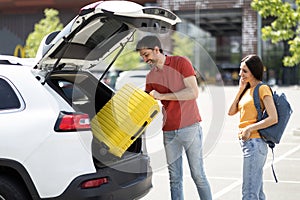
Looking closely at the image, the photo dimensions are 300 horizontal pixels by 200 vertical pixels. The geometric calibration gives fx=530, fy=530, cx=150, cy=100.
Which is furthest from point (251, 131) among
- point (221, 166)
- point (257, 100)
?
point (221, 166)

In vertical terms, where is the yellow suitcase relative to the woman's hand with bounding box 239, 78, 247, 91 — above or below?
below

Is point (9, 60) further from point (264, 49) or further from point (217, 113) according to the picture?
point (264, 49)

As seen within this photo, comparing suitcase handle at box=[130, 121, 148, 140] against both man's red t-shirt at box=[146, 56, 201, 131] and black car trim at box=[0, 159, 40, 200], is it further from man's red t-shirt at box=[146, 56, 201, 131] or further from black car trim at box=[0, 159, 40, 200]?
black car trim at box=[0, 159, 40, 200]

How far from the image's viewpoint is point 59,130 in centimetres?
431

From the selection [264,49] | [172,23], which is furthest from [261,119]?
[264,49]

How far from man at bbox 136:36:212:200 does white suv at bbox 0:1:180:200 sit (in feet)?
1.12

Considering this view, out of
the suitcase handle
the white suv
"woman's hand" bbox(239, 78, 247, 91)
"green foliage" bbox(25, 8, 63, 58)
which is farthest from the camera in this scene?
"green foliage" bbox(25, 8, 63, 58)

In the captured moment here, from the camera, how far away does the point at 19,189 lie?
172 inches

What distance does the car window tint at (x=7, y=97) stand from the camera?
4.46 metres

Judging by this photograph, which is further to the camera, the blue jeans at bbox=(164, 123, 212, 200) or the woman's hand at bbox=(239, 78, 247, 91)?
the blue jeans at bbox=(164, 123, 212, 200)

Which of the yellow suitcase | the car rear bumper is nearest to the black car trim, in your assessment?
the car rear bumper

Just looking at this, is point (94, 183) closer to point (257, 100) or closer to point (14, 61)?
point (14, 61)

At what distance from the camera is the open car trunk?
4586 mm

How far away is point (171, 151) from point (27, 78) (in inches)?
64.3
